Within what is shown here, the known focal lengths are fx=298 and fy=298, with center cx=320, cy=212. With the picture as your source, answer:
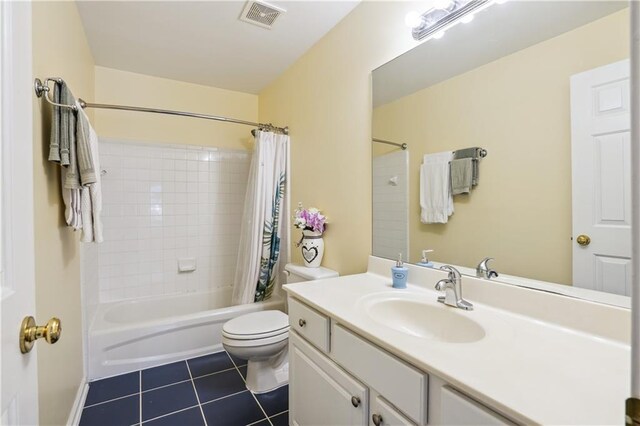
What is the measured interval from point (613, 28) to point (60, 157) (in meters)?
1.96

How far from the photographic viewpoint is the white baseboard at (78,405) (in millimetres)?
1518

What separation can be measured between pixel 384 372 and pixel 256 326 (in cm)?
114

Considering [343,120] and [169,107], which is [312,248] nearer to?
[343,120]

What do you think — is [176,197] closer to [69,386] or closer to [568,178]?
[69,386]

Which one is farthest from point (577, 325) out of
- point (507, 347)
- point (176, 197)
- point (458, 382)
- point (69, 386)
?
point (176, 197)

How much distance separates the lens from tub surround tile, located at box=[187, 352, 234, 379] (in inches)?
81.9

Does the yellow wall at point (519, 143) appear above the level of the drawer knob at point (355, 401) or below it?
above

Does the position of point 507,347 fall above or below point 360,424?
above

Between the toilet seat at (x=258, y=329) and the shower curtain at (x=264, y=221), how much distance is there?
1.83 ft

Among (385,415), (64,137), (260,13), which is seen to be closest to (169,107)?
(260,13)

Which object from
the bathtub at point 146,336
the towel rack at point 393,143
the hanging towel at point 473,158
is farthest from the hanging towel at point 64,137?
the hanging towel at point 473,158

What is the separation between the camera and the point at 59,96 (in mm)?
1217

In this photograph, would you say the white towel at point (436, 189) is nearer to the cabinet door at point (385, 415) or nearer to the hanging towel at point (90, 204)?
the cabinet door at point (385, 415)

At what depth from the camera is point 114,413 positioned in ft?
5.44
